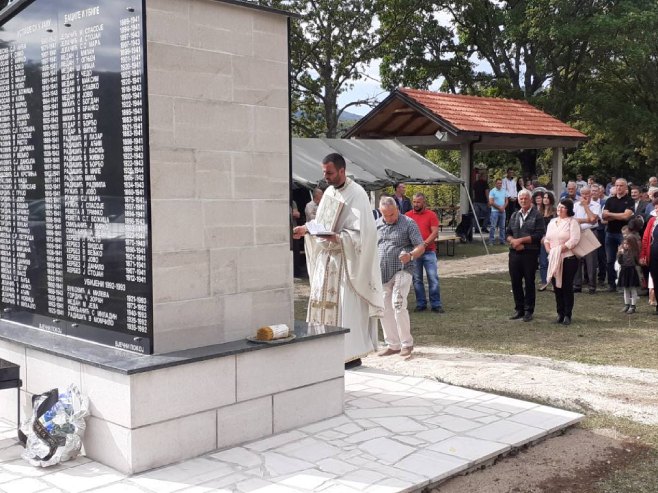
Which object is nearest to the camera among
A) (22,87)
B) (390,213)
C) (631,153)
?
(22,87)

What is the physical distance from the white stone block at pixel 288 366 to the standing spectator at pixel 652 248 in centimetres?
695

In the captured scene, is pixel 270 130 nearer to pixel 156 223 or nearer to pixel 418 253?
pixel 156 223

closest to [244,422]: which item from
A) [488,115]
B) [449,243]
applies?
[449,243]

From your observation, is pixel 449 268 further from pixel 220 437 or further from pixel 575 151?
pixel 575 151

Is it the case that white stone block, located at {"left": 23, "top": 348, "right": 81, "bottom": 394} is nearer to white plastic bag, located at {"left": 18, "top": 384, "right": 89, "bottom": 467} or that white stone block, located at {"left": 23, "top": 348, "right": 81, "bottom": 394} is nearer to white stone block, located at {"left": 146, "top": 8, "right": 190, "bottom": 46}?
white plastic bag, located at {"left": 18, "top": 384, "right": 89, "bottom": 467}

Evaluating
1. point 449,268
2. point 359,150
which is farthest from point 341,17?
point 449,268

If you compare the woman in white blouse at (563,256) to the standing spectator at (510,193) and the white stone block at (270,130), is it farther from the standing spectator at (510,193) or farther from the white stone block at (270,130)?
the standing spectator at (510,193)

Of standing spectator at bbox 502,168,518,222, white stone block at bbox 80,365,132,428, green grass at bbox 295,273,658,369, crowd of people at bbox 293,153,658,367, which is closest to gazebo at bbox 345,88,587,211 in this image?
standing spectator at bbox 502,168,518,222

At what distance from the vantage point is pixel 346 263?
8.13 meters

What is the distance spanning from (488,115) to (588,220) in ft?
33.9

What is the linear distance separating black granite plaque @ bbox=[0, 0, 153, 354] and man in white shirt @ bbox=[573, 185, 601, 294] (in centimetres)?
932

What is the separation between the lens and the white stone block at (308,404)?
605 centimetres

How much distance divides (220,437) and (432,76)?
31211mm

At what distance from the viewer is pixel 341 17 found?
31719 mm
